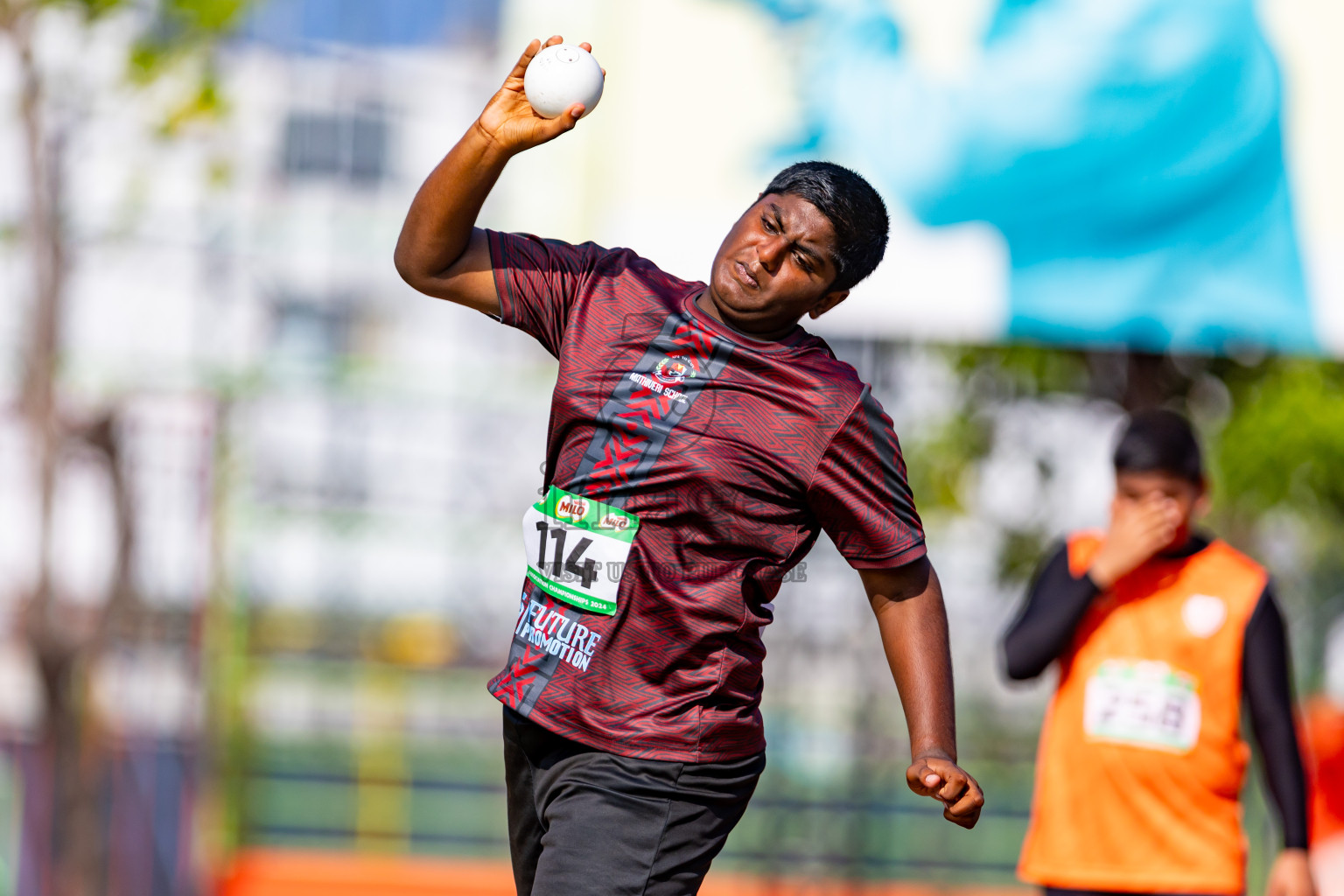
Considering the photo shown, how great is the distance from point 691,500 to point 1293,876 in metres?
1.97

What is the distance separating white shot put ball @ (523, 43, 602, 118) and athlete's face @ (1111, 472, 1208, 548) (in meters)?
1.80

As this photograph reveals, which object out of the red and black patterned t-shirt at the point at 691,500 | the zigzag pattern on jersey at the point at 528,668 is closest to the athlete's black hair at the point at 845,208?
the red and black patterned t-shirt at the point at 691,500

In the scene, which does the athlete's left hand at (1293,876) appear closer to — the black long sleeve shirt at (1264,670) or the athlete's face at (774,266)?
the black long sleeve shirt at (1264,670)

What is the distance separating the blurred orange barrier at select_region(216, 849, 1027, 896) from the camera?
763cm

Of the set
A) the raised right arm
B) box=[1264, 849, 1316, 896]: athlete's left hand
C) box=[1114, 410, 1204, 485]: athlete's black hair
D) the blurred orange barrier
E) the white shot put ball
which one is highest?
the white shot put ball

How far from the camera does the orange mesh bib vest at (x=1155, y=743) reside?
10.7 ft

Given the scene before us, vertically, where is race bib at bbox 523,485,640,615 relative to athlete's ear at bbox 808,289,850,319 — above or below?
below

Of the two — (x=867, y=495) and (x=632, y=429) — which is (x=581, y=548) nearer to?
(x=632, y=429)

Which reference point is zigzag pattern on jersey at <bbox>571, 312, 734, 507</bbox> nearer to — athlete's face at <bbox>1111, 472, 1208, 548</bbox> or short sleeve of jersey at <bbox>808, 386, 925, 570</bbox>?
short sleeve of jersey at <bbox>808, 386, 925, 570</bbox>

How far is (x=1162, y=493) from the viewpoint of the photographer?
3340 millimetres

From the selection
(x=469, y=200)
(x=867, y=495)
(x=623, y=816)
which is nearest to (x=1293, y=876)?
(x=867, y=495)

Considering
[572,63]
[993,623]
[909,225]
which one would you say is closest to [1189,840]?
[572,63]

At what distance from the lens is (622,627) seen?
2.20 m

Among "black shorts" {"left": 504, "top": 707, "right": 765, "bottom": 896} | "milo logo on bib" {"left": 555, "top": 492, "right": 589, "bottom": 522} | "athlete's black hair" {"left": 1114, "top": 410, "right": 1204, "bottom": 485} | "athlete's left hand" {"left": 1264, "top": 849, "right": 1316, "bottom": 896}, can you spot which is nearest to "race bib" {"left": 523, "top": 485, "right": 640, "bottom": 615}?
"milo logo on bib" {"left": 555, "top": 492, "right": 589, "bottom": 522}
